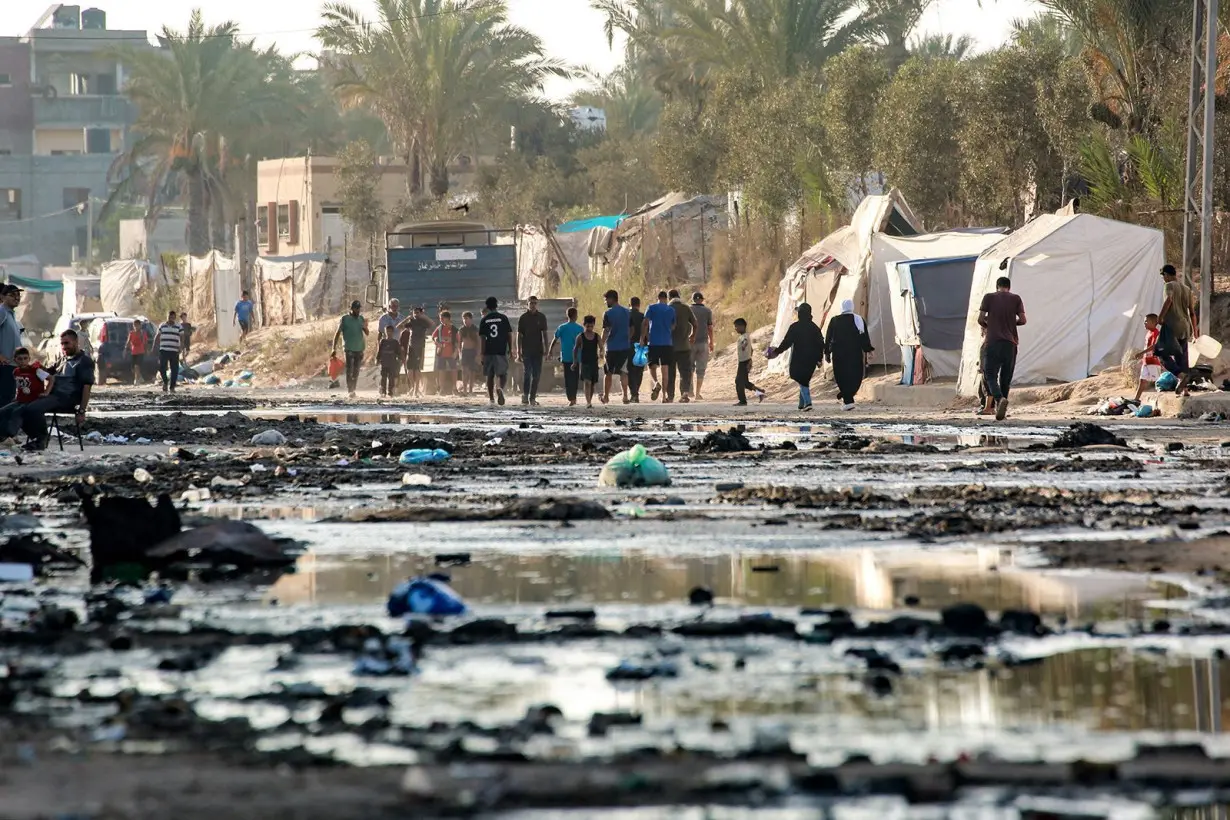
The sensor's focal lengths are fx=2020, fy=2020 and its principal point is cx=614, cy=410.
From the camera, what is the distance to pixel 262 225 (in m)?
73.6

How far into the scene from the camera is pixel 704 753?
450cm

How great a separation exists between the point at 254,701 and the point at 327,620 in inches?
60.3

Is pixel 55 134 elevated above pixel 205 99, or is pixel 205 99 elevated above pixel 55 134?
pixel 55 134

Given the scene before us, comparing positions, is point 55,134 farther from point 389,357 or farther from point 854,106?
point 389,357

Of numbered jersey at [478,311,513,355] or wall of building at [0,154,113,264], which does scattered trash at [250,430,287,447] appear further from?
wall of building at [0,154,113,264]

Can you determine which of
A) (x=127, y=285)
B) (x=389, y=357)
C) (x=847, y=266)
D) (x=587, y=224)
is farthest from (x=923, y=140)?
(x=127, y=285)

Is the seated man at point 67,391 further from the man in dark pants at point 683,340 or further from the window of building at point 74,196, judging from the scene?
the window of building at point 74,196

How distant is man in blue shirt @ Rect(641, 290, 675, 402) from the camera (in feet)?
94.0

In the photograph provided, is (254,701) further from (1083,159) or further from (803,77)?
(803,77)

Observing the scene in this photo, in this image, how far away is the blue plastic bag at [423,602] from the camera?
22.5ft

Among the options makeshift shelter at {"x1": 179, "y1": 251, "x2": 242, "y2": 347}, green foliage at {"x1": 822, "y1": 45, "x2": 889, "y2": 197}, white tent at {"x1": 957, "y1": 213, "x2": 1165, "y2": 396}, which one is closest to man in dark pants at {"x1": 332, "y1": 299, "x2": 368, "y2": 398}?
white tent at {"x1": 957, "y1": 213, "x2": 1165, "y2": 396}

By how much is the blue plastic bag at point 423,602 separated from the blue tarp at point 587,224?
4624 cm

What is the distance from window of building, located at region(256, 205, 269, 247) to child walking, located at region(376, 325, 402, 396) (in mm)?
38317

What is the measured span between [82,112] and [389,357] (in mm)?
81507
